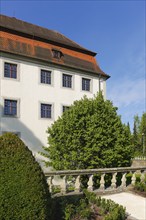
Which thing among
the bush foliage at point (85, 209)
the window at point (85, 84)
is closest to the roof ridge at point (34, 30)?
the window at point (85, 84)

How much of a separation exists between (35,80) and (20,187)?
16.5 meters

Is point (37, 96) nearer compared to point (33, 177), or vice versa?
point (33, 177)

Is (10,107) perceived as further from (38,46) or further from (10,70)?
(38,46)

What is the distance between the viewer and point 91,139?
13.4m

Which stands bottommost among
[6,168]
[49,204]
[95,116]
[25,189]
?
[49,204]

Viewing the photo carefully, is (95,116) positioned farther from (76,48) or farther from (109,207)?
(76,48)

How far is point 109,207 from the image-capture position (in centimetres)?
728

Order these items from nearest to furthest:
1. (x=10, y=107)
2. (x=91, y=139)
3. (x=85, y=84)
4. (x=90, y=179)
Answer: (x=90, y=179) < (x=91, y=139) < (x=10, y=107) < (x=85, y=84)

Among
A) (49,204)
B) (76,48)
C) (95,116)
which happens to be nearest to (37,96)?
(76,48)

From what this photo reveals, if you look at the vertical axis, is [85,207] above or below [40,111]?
below

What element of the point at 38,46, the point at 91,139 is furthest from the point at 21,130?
the point at 91,139

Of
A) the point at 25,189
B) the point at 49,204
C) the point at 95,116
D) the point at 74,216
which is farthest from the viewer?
the point at 95,116

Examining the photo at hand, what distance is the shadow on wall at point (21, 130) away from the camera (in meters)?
18.9

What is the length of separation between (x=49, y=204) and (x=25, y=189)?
740 millimetres
